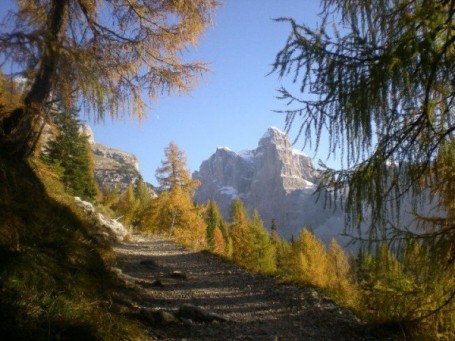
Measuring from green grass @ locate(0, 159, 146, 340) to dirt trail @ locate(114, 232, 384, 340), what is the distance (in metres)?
1.05

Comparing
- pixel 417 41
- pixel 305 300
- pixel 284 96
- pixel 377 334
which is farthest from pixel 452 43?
pixel 305 300

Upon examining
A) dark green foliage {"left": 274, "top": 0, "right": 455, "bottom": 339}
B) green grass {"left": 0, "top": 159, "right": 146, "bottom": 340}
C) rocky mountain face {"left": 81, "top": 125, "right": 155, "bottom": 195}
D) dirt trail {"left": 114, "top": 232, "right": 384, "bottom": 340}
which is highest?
rocky mountain face {"left": 81, "top": 125, "right": 155, "bottom": 195}

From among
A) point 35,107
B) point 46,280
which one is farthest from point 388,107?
point 35,107

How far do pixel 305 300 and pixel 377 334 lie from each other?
78.9 inches

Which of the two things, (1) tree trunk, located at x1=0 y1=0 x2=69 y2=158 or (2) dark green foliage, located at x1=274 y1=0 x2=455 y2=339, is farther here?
(1) tree trunk, located at x1=0 y1=0 x2=69 y2=158

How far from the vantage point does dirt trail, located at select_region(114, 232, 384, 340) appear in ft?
16.6

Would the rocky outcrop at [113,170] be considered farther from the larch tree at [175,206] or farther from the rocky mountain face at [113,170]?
the larch tree at [175,206]

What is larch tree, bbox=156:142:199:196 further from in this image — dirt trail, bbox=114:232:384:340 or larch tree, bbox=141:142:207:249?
dirt trail, bbox=114:232:384:340

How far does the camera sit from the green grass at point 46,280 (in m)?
2.91

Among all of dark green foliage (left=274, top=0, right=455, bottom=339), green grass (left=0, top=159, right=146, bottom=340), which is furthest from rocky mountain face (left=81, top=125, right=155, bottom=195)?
dark green foliage (left=274, top=0, right=455, bottom=339)

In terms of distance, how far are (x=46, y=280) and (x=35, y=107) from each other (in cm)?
323

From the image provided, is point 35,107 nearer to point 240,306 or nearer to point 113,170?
point 240,306

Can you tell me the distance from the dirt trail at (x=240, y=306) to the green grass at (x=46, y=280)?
3.45 ft

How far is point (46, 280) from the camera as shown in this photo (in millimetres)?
3729
